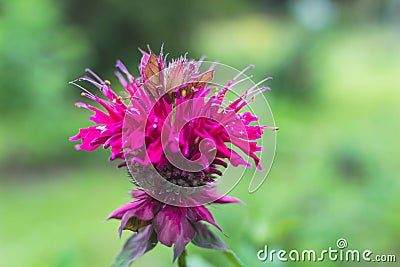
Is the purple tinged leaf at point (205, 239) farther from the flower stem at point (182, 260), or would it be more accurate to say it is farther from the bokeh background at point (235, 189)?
the bokeh background at point (235, 189)

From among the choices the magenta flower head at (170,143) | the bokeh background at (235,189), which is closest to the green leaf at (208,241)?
the magenta flower head at (170,143)

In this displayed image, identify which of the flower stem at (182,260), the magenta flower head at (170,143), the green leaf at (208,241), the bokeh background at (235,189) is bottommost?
the flower stem at (182,260)

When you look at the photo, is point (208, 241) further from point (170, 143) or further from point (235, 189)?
point (235, 189)

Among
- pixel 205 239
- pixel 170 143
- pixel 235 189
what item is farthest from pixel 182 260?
pixel 235 189

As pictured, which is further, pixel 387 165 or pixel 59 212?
pixel 59 212

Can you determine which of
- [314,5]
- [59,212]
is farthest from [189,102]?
[314,5]

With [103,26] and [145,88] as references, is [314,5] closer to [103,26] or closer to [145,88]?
[103,26]

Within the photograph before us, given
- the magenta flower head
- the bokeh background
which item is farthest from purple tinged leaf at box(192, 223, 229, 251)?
the bokeh background

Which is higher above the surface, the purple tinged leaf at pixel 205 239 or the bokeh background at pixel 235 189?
the bokeh background at pixel 235 189

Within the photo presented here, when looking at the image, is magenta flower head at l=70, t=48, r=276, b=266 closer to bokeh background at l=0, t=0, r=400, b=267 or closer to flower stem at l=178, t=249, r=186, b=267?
flower stem at l=178, t=249, r=186, b=267
